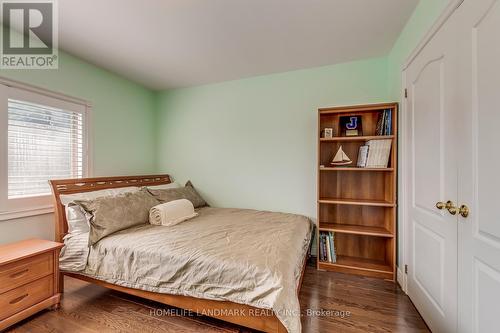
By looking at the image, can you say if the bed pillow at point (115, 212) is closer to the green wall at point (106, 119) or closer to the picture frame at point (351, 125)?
the green wall at point (106, 119)

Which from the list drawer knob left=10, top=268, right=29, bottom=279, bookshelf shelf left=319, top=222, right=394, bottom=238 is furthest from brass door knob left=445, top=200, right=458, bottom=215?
drawer knob left=10, top=268, right=29, bottom=279

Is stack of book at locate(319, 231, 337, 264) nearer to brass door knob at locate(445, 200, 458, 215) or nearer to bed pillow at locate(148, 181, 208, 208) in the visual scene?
brass door knob at locate(445, 200, 458, 215)

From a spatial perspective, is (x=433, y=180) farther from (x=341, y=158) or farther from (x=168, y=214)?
(x=168, y=214)

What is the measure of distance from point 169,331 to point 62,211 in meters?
1.50

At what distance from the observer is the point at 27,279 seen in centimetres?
160

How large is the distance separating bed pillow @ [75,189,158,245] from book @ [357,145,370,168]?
92.2 inches

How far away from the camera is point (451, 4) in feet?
4.15

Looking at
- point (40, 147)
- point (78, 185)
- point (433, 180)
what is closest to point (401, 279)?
point (433, 180)

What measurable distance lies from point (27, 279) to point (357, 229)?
9.44 ft

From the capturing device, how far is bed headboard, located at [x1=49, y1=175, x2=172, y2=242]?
6.69ft

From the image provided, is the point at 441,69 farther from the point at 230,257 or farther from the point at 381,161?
the point at 230,257

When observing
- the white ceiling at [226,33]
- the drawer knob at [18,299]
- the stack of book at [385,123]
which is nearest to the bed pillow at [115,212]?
the drawer knob at [18,299]

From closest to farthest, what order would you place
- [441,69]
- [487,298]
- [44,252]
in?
[487,298] → [441,69] → [44,252]

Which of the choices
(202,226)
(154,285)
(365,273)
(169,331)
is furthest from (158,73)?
(365,273)
